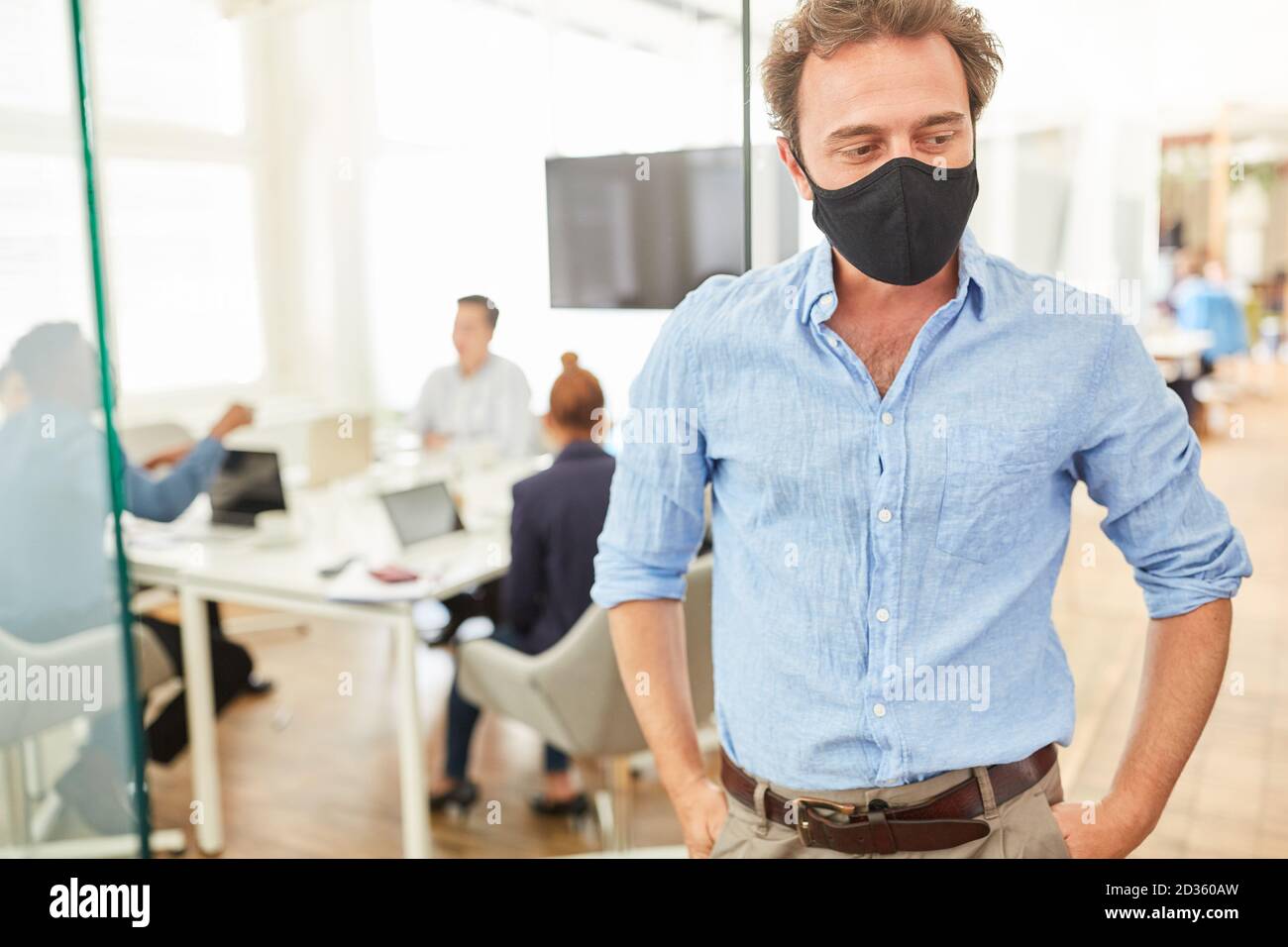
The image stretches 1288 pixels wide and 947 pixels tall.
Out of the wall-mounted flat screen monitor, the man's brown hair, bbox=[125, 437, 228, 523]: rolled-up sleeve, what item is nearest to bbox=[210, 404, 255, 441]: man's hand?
bbox=[125, 437, 228, 523]: rolled-up sleeve

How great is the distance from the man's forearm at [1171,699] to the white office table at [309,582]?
1655mm

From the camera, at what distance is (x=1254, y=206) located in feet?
8.45

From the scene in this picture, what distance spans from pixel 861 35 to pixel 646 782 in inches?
96.4

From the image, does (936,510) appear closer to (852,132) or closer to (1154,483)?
(1154,483)

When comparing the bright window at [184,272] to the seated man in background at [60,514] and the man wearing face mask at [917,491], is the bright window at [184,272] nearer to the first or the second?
the seated man in background at [60,514]

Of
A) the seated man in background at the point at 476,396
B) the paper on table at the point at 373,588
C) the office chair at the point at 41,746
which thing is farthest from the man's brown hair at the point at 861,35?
the paper on table at the point at 373,588

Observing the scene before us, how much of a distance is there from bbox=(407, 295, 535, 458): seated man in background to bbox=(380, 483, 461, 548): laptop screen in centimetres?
14

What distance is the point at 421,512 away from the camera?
2.83 meters

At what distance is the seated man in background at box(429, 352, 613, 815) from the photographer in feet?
7.67

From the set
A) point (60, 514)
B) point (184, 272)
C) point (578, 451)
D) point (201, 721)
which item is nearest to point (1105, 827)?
point (578, 451)

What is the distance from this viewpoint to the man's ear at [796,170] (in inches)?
46.3
